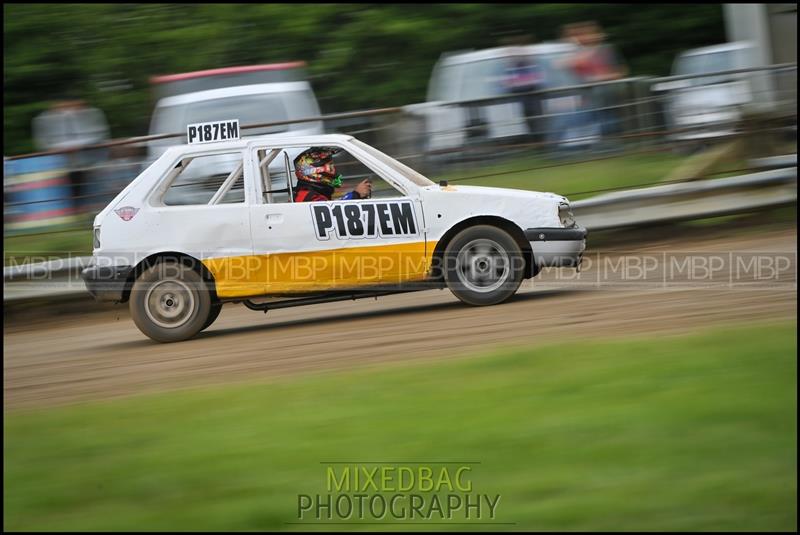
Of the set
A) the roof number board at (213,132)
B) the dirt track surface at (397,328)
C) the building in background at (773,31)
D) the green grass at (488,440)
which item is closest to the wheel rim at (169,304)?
the dirt track surface at (397,328)

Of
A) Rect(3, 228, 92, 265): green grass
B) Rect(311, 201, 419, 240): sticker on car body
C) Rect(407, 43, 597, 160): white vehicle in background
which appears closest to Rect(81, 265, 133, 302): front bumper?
Rect(311, 201, 419, 240): sticker on car body

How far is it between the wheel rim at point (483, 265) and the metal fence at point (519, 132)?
2551mm

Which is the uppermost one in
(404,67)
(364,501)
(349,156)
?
(404,67)

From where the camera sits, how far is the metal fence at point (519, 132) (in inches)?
441

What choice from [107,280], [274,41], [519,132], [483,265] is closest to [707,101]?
[519,132]

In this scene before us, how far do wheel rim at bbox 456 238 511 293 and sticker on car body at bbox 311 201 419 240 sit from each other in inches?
18.7

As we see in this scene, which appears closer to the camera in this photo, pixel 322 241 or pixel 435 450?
pixel 435 450

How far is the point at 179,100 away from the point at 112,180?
2.09m

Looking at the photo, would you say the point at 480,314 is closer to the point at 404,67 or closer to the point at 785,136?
the point at 785,136

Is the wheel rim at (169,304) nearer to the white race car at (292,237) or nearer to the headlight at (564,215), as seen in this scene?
the white race car at (292,237)

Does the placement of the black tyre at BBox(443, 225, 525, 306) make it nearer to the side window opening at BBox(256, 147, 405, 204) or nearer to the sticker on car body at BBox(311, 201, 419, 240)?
the sticker on car body at BBox(311, 201, 419, 240)

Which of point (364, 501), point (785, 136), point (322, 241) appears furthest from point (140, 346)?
point (785, 136)

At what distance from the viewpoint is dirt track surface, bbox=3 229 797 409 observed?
24.4 feet

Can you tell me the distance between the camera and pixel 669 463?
4.57 m
